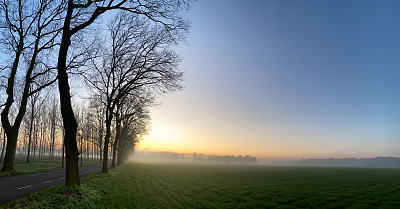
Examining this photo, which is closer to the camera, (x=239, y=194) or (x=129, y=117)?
(x=239, y=194)

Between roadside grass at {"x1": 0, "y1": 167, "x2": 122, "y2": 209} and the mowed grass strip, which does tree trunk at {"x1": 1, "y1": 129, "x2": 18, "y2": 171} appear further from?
roadside grass at {"x1": 0, "y1": 167, "x2": 122, "y2": 209}

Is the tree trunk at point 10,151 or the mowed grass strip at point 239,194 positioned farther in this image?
the tree trunk at point 10,151

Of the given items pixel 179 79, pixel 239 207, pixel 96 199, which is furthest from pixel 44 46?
pixel 239 207

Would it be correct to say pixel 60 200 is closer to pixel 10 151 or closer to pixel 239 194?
pixel 239 194

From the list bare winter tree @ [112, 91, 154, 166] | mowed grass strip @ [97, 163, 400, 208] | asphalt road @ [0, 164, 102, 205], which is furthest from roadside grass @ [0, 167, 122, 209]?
bare winter tree @ [112, 91, 154, 166]

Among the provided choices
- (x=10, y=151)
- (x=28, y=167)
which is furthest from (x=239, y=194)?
(x=28, y=167)

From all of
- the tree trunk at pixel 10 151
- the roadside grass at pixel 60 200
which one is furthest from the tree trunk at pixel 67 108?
the tree trunk at pixel 10 151

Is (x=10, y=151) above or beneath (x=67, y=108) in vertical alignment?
beneath

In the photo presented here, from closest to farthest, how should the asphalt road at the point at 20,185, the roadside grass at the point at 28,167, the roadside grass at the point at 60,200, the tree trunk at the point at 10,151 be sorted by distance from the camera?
the roadside grass at the point at 60,200 → the asphalt road at the point at 20,185 → the roadside grass at the point at 28,167 → the tree trunk at the point at 10,151

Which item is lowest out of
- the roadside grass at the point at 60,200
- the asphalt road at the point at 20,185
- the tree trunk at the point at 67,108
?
the asphalt road at the point at 20,185

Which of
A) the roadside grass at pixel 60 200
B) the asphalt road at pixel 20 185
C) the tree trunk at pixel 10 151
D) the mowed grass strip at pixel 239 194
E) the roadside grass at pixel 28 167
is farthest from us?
the tree trunk at pixel 10 151

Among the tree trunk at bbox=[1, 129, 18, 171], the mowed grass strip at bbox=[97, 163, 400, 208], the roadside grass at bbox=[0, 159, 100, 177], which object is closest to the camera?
the mowed grass strip at bbox=[97, 163, 400, 208]

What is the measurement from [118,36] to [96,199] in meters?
15.2

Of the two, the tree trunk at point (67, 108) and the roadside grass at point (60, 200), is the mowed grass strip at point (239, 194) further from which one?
the tree trunk at point (67, 108)
